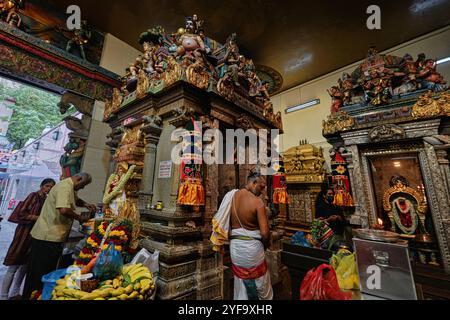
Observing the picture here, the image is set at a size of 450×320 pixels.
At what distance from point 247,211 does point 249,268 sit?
0.66 m

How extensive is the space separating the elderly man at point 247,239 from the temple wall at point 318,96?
566 centimetres

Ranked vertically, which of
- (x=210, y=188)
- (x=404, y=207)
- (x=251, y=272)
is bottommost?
(x=251, y=272)

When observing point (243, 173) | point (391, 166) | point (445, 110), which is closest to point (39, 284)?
point (243, 173)

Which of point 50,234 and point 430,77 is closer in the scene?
point 50,234

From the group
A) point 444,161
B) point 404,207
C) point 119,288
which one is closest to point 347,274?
point 119,288

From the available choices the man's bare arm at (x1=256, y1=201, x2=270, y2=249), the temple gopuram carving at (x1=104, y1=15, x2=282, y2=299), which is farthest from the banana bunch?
the man's bare arm at (x1=256, y1=201, x2=270, y2=249)

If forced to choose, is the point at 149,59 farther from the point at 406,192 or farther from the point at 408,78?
the point at 406,192

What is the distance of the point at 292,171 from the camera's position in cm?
655

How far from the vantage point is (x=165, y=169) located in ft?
10.3

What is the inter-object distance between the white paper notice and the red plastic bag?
7.77 feet

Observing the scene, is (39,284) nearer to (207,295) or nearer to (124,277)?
(124,277)

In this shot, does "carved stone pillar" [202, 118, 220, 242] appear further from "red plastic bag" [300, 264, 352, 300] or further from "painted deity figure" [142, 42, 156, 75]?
"painted deity figure" [142, 42, 156, 75]

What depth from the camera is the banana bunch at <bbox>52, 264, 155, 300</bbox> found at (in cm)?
168

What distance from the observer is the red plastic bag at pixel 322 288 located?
1414 millimetres
